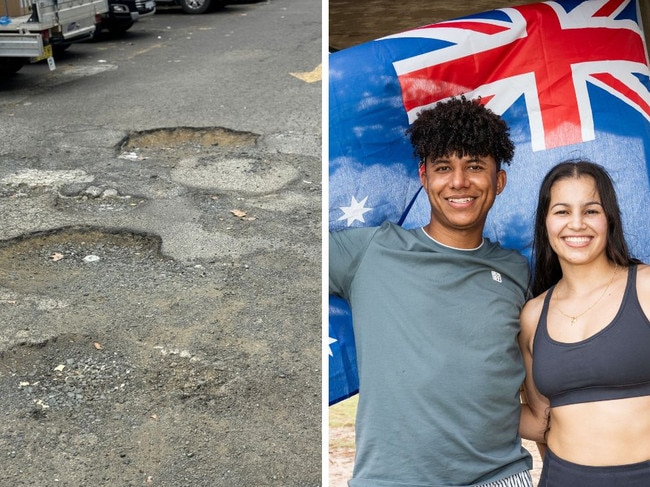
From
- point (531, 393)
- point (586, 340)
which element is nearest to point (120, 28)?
point (531, 393)

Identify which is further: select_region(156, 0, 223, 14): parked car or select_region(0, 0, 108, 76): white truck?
select_region(156, 0, 223, 14): parked car

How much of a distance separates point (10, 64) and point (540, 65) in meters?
9.47

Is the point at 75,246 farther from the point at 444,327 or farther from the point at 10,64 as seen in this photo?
the point at 10,64

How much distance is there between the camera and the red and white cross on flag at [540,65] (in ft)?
9.02

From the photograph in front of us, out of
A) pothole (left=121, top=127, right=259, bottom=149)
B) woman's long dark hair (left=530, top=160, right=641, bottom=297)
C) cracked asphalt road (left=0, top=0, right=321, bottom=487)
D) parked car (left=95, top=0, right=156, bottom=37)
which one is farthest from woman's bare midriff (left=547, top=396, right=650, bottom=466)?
parked car (left=95, top=0, right=156, bottom=37)

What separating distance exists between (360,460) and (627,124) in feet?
4.39

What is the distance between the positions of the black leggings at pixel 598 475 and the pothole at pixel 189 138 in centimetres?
622

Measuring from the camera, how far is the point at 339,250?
262 centimetres

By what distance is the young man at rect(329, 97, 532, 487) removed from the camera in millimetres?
2367

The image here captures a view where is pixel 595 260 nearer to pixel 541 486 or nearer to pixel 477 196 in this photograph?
pixel 477 196

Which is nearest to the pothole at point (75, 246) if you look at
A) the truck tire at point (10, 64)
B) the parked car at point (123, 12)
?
the truck tire at point (10, 64)

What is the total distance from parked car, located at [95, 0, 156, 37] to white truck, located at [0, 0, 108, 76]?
228 centimetres

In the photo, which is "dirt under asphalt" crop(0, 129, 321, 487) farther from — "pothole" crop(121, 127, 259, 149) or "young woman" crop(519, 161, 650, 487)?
"young woman" crop(519, 161, 650, 487)

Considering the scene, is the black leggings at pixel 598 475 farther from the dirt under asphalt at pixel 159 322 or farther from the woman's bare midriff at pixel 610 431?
the dirt under asphalt at pixel 159 322
